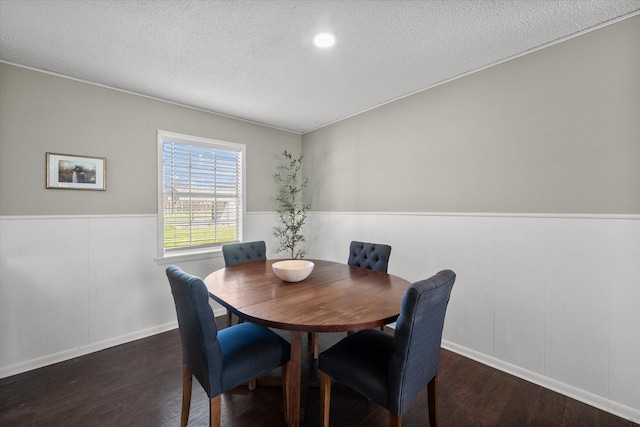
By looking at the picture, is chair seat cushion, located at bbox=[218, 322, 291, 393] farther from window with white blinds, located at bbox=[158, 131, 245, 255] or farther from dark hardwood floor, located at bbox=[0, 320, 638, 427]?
window with white blinds, located at bbox=[158, 131, 245, 255]

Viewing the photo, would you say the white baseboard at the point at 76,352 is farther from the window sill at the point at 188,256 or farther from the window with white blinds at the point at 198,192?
the window with white blinds at the point at 198,192

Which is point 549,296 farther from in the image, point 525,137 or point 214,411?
point 214,411

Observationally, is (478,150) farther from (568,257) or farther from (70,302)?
(70,302)

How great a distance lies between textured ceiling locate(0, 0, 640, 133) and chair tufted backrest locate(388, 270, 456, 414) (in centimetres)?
171

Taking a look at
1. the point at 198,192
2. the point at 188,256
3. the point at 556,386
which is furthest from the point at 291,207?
the point at 556,386

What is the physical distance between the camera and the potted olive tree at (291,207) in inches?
163

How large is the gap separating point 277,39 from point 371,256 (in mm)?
2000

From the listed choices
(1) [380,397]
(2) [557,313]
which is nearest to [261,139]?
→ (1) [380,397]

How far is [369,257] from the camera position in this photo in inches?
105

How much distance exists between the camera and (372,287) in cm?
194

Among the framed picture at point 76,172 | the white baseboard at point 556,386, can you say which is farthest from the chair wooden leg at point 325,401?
the framed picture at point 76,172

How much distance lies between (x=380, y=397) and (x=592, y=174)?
209 centimetres

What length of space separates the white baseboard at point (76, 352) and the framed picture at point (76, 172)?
59.1 inches

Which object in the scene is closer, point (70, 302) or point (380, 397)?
point (380, 397)
